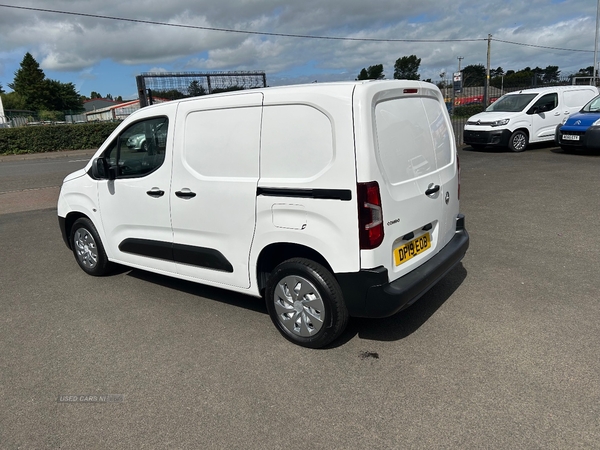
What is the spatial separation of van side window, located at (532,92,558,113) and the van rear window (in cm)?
1193

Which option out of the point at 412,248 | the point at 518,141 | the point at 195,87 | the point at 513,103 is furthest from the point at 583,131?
the point at 412,248

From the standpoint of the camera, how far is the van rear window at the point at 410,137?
3.19 m

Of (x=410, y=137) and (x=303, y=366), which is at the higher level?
(x=410, y=137)

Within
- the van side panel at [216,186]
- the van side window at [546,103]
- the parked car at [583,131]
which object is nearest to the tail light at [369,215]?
the van side panel at [216,186]

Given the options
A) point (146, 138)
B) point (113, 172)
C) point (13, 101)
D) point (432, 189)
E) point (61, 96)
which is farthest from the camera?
point (61, 96)

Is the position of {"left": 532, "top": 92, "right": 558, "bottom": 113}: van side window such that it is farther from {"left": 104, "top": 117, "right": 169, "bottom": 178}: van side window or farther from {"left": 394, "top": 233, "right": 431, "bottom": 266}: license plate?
{"left": 104, "top": 117, "right": 169, "bottom": 178}: van side window

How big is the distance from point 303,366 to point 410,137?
1822mm

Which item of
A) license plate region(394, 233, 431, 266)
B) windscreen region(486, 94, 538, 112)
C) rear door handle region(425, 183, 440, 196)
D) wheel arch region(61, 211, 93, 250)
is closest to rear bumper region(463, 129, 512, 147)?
windscreen region(486, 94, 538, 112)

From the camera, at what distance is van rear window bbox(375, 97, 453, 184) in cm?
319

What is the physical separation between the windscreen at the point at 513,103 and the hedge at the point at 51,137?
20007 millimetres

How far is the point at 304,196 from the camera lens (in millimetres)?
3225

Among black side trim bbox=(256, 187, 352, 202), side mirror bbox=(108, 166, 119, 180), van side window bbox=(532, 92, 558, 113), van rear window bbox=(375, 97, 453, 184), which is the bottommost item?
black side trim bbox=(256, 187, 352, 202)

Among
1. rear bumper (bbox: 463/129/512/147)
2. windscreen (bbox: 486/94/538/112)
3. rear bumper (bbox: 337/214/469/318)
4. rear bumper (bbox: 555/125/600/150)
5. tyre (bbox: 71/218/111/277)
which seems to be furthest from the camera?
windscreen (bbox: 486/94/538/112)

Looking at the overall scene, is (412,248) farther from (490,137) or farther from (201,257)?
(490,137)
